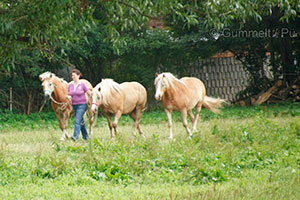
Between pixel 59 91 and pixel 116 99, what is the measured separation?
163 cm

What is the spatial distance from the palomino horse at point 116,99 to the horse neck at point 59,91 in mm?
1235

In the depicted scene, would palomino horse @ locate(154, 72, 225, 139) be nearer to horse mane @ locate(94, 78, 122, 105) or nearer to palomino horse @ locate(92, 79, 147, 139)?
palomino horse @ locate(92, 79, 147, 139)

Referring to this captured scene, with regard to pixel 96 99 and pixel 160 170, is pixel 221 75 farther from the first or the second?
pixel 160 170

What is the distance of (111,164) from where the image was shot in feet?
25.6

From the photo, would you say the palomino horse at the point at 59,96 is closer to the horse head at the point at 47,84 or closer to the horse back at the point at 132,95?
the horse head at the point at 47,84

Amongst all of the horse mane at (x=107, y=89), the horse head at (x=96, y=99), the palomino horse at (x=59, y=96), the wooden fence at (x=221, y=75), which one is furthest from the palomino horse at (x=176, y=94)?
the wooden fence at (x=221, y=75)

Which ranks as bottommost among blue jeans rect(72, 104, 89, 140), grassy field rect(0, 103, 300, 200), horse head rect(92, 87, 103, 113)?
grassy field rect(0, 103, 300, 200)

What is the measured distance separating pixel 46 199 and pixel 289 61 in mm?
18334

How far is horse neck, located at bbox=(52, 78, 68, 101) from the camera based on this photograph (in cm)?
1288

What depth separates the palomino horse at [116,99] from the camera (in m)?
11.9

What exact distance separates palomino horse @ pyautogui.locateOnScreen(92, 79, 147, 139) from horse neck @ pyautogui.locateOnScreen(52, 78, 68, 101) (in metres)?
1.23

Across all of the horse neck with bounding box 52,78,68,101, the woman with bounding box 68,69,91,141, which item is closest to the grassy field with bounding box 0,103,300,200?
the woman with bounding box 68,69,91,141

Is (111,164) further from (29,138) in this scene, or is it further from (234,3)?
(29,138)

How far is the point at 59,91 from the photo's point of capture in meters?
12.9
